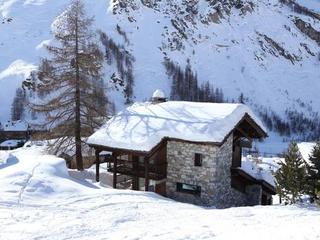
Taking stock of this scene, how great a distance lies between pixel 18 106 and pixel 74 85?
55799 mm

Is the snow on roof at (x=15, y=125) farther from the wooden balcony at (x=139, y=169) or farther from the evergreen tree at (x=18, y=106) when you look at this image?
the wooden balcony at (x=139, y=169)

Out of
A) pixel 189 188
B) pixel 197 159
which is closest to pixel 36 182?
pixel 197 159

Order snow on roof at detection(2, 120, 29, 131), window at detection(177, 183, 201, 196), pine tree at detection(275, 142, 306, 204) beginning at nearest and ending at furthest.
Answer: pine tree at detection(275, 142, 306, 204) → window at detection(177, 183, 201, 196) → snow on roof at detection(2, 120, 29, 131)

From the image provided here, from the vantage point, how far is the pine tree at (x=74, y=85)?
26.5 m

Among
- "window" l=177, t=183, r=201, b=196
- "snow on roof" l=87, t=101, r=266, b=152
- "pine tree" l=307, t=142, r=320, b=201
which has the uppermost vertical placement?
"snow on roof" l=87, t=101, r=266, b=152

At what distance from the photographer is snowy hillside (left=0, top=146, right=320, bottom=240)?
11625 millimetres

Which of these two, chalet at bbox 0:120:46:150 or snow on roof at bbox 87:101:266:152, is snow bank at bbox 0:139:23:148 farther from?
snow on roof at bbox 87:101:266:152

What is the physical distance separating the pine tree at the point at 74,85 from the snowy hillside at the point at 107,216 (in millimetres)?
7428

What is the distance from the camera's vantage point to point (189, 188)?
24.1m

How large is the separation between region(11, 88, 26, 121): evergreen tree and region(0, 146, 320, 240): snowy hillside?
59326 mm

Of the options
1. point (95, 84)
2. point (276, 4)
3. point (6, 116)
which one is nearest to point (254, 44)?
point (276, 4)

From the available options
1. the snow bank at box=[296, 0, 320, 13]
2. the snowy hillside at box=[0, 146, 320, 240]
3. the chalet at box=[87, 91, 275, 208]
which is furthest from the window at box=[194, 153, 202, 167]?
the snow bank at box=[296, 0, 320, 13]

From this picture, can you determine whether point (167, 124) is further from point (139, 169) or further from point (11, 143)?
point (11, 143)

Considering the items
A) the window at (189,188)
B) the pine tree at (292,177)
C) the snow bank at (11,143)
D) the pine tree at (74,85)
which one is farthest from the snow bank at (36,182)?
the snow bank at (11,143)
